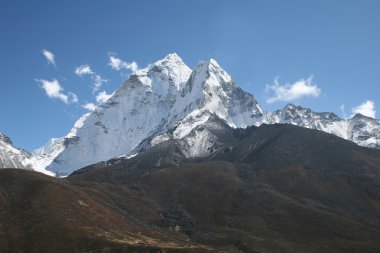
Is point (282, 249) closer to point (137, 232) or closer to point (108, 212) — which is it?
point (137, 232)

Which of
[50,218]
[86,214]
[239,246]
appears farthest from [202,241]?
[50,218]

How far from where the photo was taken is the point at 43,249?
14225 centimetres

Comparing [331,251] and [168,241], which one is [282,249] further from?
[168,241]

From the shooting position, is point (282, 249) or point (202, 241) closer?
point (282, 249)

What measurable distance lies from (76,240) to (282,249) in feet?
237

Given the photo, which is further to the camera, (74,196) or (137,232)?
(74,196)

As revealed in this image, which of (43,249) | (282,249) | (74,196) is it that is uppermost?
(74,196)

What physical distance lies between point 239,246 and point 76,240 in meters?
61.7

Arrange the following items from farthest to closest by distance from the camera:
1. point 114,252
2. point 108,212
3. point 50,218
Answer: point 108,212 < point 50,218 < point 114,252

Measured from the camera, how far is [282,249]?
17712 centimetres

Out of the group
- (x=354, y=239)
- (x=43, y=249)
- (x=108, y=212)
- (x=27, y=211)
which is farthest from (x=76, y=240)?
(x=354, y=239)

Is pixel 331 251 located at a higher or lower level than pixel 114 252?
higher

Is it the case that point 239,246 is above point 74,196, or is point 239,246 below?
below

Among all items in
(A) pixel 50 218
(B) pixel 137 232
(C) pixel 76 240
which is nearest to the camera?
(C) pixel 76 240
